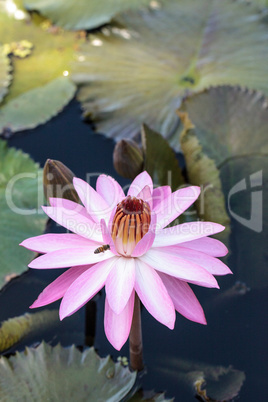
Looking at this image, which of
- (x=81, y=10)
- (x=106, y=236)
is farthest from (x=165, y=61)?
(x=106, y=236)

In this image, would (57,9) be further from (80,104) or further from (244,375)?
(244,375)

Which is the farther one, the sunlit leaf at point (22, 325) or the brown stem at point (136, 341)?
the sunlit leaf at point (22, 325)

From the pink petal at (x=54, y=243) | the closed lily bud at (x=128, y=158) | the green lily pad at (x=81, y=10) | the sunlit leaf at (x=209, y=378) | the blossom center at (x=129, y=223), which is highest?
the green lily pad at (x=81, y=10)

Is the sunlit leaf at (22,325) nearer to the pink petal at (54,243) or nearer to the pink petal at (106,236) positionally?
the pink petal at (54,243)

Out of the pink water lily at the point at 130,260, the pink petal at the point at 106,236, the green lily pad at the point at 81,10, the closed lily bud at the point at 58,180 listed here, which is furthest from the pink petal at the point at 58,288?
the green lily pad at the point at 81,10

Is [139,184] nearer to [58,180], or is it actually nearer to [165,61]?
[58,180]
